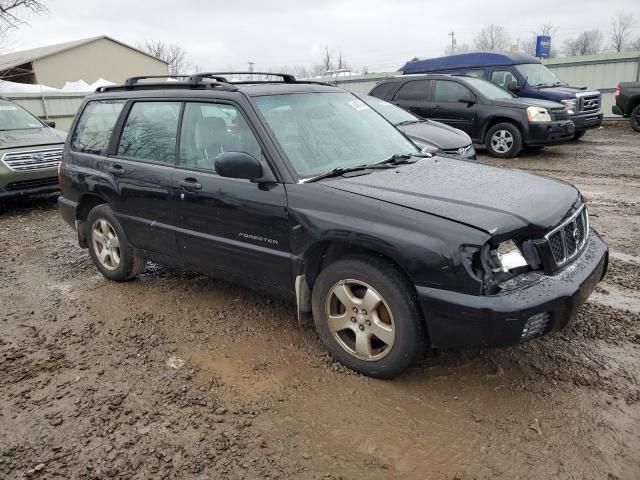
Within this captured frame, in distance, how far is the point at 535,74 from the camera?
41.7ft

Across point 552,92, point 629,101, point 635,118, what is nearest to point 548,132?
point 552,92

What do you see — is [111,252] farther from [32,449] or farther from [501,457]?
[501,457]

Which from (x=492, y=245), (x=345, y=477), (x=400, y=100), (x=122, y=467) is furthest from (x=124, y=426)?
(x=400, y=100)

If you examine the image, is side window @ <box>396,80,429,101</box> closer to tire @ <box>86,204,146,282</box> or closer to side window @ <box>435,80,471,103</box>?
side window @ <box>435,80,471,103</box>

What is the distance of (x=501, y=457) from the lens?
254cm

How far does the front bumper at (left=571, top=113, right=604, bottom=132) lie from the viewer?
1188 centimetres

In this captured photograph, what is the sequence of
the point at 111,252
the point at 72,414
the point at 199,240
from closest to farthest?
1. the point at 72,414
2. the point at 199,240
3. the point at 111,252

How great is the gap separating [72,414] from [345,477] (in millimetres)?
1669

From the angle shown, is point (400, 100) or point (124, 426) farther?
point (400, 100)

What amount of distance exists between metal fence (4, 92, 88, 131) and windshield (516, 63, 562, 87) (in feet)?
42.9

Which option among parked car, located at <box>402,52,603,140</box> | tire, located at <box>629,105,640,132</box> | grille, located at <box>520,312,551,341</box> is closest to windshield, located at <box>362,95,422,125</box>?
parked car, located at <box>402,52,603,140</box>

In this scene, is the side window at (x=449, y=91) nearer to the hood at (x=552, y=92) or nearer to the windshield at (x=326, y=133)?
the hood at (x=552, y=92)

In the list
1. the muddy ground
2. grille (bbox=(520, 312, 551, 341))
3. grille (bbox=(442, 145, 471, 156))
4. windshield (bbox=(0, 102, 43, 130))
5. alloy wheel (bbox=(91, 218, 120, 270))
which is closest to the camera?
the muddy ground

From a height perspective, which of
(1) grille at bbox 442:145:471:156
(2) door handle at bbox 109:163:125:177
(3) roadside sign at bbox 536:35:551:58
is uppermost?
(3) roadside sign at bbox 536:35:551:58
